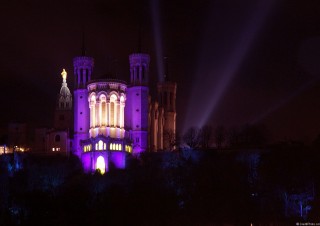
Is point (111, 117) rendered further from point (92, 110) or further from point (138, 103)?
point (138, 103)

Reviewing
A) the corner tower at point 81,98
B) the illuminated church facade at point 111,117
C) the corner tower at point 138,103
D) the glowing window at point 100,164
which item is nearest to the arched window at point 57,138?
the illuminated church facade at point 111,117

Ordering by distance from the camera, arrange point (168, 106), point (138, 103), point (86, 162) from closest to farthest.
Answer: point (86, 162)
point (138, 103)
point (168, 106)

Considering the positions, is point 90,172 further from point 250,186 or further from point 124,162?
point 250,186

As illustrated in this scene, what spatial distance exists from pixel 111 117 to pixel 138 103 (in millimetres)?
4457

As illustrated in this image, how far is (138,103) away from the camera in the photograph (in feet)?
403

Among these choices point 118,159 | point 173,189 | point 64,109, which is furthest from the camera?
point 64,109

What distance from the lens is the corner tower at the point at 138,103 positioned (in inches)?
4825

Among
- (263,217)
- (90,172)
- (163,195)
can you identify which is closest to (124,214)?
(163,195)

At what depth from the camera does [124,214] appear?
9406 centimetres

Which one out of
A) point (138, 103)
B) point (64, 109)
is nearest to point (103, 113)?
point (138, 103)

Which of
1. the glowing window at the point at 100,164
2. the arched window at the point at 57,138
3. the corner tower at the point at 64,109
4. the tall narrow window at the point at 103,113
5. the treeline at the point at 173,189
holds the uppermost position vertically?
the corner tower at the point at 64,109

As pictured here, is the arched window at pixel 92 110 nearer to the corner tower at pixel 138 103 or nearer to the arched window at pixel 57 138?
the corner tower at pixel 138 103

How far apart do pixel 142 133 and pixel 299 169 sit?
80.4ft

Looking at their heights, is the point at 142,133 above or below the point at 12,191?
above
